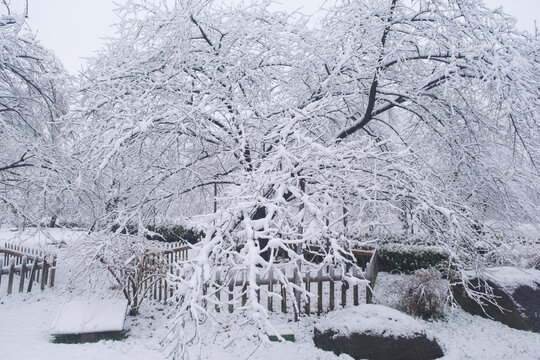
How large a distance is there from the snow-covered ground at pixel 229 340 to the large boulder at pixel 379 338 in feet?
0.58

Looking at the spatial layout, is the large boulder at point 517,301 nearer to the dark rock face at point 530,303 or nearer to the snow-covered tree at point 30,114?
the dark rock face at point 530,303

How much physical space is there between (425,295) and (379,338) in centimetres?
196

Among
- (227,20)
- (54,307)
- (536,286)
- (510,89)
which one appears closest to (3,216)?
(54,307)

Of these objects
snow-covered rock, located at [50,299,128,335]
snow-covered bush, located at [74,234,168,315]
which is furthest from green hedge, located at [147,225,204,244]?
snow-covered rock, located at [50,299,128,335]

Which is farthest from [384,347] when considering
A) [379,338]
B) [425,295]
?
[425,295]

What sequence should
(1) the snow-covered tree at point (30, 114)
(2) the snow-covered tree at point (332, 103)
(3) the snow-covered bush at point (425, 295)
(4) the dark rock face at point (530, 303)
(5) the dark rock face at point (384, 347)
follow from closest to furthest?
(2) the snow-covered tree at point (332, 103)
(5) the dark rock face at point (384, 347)
(4) the dark rock face at point (530, 303)
(3) the snow-covered bush at point (425, 295)
(1) the snow-covered tree at point (30, 114)

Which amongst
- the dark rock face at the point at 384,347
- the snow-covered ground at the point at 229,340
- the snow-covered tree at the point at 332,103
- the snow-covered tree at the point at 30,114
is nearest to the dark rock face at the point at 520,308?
the snow-covered ground at the point at 229,340

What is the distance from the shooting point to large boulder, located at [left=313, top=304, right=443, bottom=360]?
4574 millimetres

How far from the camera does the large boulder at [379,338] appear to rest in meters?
4.57

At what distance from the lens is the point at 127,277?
234 inches

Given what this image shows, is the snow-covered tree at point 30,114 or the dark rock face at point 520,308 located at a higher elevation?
the snow-covered tree at point 30,114

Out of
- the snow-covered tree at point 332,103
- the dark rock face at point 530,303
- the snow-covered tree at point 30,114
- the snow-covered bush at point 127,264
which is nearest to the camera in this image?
the snow-covered tree at point 332,103

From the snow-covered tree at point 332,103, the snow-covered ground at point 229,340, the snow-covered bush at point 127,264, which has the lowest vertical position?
the snow-covered ground at point 229,340

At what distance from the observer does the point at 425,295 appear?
6039 millimetres
